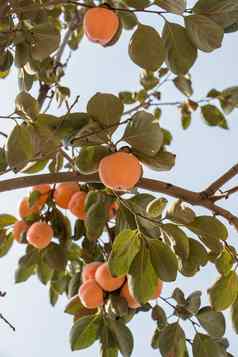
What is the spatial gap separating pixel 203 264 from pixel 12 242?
0.81 metres

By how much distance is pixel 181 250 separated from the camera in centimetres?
121

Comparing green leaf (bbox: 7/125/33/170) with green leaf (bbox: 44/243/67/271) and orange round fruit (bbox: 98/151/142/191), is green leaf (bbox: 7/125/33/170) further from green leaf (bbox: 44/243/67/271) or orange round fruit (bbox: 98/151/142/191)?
green leaf (bbox: 44/243/67/271)

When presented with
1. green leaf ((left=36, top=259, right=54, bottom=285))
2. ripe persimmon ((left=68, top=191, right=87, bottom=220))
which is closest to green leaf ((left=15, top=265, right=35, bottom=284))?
green leaf ((left=36, top=259, right=54, bottom=285))

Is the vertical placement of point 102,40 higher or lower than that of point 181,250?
higher

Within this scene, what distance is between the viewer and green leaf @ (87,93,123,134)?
1.10 m

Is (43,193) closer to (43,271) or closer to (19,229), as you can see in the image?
(19,229)

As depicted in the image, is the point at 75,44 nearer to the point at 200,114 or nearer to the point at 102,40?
the point at 200,114

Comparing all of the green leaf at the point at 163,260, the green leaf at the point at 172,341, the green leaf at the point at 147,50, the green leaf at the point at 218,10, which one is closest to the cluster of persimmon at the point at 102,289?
the green leaf at the point at 172,341

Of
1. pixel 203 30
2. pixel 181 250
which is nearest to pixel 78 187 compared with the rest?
pixel 181 250

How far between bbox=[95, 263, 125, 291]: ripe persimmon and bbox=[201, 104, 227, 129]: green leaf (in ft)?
2.98

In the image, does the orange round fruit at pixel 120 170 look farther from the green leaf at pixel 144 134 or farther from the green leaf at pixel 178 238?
the green leaf at pixel 178 238

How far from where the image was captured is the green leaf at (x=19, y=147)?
3.65 ft

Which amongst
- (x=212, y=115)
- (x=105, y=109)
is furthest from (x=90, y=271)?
(x=212, y=115)

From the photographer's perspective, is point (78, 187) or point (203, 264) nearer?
point (203, 264)
